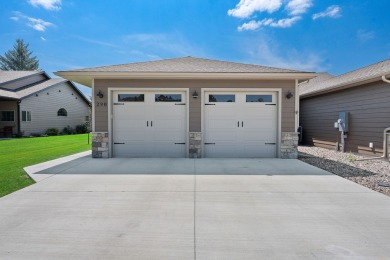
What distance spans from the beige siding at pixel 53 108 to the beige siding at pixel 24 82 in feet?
6.51

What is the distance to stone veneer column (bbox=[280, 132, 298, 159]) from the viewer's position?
23.8ft

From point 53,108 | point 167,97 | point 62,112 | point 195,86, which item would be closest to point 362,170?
point 195,86

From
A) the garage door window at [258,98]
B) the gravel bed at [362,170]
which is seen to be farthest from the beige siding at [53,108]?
the gravel bed at [362,170]

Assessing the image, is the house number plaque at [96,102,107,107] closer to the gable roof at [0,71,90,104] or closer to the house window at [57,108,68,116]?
the gable roof at [0,71,90,104]

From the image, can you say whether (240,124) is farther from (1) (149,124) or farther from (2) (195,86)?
(1) (149,124)

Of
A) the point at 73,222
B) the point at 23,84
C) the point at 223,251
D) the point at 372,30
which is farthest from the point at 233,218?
the point at 23,84

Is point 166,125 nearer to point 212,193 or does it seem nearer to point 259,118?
point 259,118

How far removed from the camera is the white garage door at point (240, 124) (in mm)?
7309

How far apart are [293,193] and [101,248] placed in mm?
3110

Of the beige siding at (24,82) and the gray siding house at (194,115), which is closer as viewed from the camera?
the gray siding house at (194,115)

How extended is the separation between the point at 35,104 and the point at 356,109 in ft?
68.1

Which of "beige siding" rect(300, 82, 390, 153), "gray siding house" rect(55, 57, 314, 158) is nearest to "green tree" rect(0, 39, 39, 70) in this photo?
"gray siding house" rect(55, 57, 314, 158)

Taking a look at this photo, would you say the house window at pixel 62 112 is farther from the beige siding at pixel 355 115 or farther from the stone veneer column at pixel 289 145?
the beige siding at pixel 355 115

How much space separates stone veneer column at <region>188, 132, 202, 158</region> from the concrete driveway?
224cm
